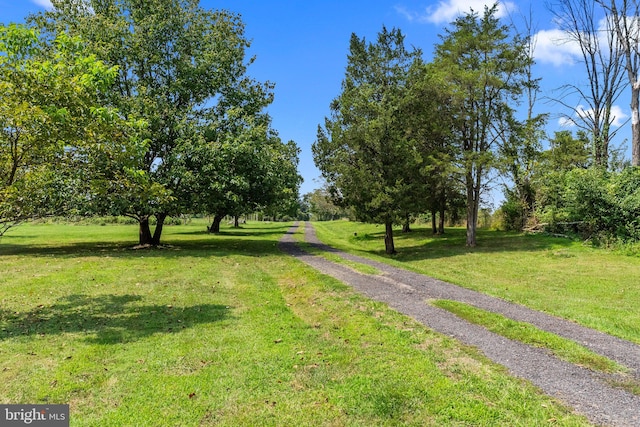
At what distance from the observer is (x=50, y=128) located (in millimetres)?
6148

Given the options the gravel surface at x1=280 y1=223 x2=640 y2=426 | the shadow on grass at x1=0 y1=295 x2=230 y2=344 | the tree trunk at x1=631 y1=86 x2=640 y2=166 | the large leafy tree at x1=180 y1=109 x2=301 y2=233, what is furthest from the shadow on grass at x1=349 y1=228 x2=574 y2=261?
the shadow on grass at x1=0 y1=295 x2=230 y2=344

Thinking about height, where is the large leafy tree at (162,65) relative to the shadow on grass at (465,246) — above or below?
above

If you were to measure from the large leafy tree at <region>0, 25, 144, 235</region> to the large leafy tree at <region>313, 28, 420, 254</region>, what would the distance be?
1459 cm

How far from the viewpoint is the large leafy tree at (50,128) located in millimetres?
5863

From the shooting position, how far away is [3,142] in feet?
20.5

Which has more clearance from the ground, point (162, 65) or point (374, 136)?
point (162, 65)

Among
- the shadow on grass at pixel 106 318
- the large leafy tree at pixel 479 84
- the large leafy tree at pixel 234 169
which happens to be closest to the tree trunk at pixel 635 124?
the large leafy tree at pixel 479 84

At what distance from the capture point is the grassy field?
13.4ft

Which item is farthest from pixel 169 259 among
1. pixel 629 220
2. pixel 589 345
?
pixel 629 220

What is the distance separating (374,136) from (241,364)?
16514 millimetres

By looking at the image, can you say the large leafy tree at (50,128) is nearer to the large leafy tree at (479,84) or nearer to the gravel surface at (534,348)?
the gravel surface at (534,348)

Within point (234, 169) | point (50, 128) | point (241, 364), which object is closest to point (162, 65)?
point (234, 169)

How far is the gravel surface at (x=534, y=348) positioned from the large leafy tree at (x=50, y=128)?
6.23 meters

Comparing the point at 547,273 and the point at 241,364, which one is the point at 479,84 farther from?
the point at 241,364
